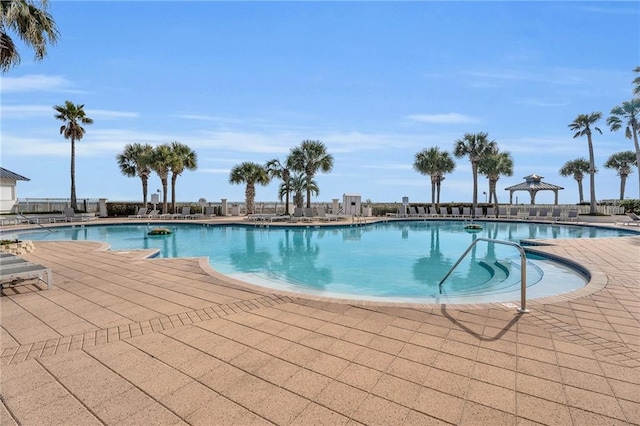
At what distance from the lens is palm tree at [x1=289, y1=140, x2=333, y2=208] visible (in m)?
24.9

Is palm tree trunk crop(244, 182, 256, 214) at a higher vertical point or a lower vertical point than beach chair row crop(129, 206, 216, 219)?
higher

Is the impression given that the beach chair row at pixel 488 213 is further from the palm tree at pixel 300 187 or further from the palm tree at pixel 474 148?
the palm tree at pixel 300 187

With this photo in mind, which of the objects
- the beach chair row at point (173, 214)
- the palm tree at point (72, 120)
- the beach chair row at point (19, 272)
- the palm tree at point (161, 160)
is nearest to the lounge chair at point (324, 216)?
the beach chair row at point (173, 214)

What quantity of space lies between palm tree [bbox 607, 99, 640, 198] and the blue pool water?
1262cm

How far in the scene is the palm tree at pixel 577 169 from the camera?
42312 millimetres

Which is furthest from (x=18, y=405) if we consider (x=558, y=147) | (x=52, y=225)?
(x=558, y=147)

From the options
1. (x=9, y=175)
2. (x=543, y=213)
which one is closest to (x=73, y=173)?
(x=9, y=175)

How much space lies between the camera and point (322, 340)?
3.27 metres

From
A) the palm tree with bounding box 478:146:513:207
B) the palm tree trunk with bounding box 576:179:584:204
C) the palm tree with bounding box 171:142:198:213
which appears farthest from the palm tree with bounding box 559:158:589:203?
the palm tree with bounding box 171:142:198:213

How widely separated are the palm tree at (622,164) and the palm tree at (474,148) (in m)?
24.8

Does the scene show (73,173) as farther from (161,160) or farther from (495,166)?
(495,166)

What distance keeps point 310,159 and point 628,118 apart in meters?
24.4

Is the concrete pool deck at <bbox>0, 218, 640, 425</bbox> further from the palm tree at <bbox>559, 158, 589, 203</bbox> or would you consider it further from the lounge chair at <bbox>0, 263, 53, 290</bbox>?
the palm tree at <bbox>559, 158, 589, 203</bbox>

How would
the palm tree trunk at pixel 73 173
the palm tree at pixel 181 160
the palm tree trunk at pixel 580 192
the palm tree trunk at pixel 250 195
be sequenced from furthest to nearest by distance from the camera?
the palm tree trunk at pixel 580 192 < the palm tree trunk at pixel 250 195 < the palm tree at pixel 181 160 < the palm tree trunk at pixel 73 173
